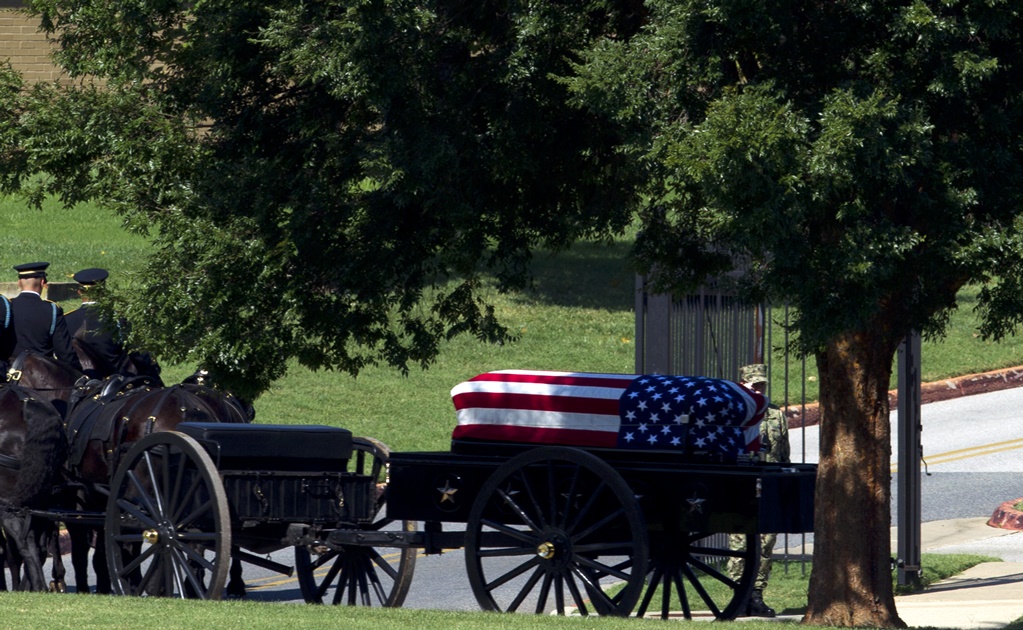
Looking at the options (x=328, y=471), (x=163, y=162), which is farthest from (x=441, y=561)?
(x=163, y=162)

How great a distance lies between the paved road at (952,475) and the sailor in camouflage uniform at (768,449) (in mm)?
586

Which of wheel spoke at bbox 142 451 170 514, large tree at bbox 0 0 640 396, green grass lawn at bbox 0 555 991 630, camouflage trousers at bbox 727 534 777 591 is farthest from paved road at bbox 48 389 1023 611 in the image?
green grass lawn at bbox 0 555 991 630

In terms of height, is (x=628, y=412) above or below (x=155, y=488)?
above

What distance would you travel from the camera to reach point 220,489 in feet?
31.8

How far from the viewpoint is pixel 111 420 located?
11.5m

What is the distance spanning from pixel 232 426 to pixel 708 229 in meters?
3.31

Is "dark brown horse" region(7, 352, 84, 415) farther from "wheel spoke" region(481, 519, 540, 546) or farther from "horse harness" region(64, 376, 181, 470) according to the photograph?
"wheel spoke" region(481, 519, 540, 546)

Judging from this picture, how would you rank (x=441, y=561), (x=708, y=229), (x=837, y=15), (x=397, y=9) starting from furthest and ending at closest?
(x=441, y=561) < (x=708, y=229) < (x=397, y=9) < (x=837, y=15)

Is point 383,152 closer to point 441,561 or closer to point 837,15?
point 837,15

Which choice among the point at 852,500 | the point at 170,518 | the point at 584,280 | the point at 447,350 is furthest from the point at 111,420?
the point at 584,280

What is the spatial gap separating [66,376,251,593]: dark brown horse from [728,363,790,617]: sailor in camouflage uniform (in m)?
3.95

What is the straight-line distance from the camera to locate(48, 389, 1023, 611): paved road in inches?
527

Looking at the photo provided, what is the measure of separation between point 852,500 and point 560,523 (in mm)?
2426

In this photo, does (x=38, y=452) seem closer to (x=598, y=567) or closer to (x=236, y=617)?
(x=236, y=617)
